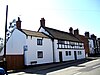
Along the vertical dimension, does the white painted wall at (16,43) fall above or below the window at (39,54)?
above

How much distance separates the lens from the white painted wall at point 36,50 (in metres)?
28.9

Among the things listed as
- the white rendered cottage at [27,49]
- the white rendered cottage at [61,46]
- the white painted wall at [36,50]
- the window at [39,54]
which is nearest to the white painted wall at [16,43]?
the white rendered cottage at [27,49]

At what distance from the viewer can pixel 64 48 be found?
39.5m

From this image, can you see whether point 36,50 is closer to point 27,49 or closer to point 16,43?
point 27,49

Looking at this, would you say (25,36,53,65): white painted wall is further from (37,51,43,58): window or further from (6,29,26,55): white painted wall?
(6,29,26,55): white painted wall

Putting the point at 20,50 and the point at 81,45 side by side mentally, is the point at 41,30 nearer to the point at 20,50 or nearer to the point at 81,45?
the point at 20,50

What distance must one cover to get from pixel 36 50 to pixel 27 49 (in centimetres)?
342

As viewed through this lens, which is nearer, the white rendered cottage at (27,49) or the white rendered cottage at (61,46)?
the white rendered cottage at (27,49)

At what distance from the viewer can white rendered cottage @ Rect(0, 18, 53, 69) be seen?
27094mm

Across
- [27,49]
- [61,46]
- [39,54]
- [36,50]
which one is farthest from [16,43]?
[61,46]

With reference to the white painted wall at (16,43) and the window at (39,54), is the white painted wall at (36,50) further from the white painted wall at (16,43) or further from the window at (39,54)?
the white painted wall at (16,43)

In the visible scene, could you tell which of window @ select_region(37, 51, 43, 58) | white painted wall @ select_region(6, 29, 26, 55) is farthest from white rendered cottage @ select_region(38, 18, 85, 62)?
white painted wall @ select_region(6, 29, 26, 55)

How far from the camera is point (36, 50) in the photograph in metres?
30.8

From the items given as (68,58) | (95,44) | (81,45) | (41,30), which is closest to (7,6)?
(41,30)
